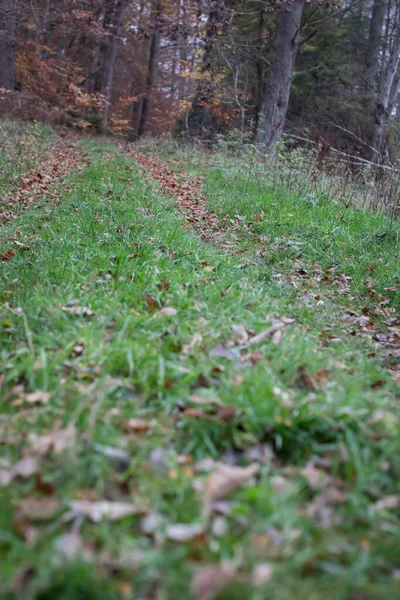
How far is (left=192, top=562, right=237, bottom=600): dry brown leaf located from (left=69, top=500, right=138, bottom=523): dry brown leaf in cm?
39

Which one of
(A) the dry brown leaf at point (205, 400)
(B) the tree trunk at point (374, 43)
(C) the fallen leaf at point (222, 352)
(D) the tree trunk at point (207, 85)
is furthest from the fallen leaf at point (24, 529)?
(B) the tree trunk at point (374, 43)

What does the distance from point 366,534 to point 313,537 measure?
0.74 ft

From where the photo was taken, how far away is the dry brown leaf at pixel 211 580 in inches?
59.2

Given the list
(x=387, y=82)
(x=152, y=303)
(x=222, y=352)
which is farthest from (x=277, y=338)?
(x=387, y=82)

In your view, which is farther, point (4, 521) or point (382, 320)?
point (382, 320)

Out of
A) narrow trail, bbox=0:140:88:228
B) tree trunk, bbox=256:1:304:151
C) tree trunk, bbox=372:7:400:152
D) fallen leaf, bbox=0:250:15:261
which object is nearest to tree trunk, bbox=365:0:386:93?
tree trunk, bbox=372:7:400:152

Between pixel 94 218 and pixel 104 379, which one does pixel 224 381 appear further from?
pixel 94 218

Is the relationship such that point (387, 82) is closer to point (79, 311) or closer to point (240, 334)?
point (240, 334)

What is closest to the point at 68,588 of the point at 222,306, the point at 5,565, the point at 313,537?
the point at 5,565

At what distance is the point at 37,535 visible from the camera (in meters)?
1.68

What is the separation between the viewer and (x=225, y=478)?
1.97 meters

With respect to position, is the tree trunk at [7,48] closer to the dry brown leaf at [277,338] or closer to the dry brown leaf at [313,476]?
the dry brown leaf at [277,338]

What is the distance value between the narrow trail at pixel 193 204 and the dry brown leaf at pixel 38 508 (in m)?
4.82

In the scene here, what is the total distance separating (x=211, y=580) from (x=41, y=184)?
8845mm
